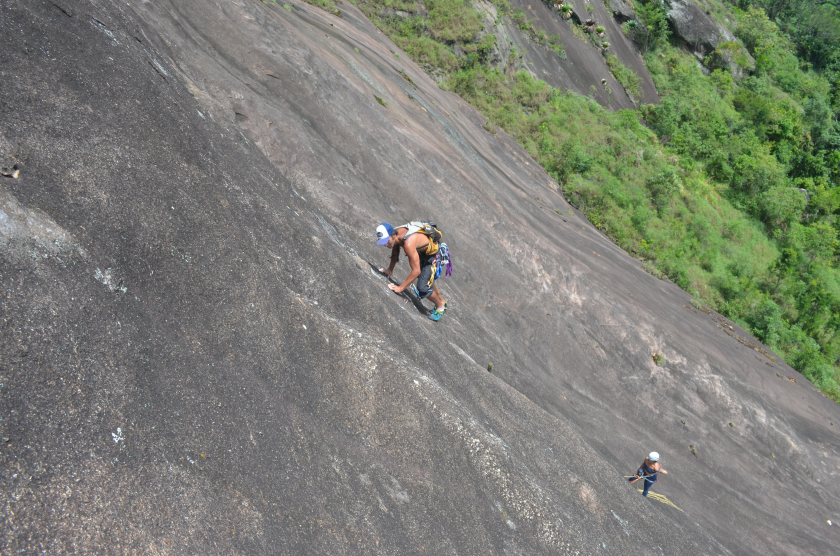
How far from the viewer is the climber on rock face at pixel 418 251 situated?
789cm

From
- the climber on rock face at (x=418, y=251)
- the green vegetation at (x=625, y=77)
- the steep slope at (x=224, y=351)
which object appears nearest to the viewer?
the steep slope at (x=224, y=351)

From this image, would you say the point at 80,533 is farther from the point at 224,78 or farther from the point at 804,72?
the point at 804,72

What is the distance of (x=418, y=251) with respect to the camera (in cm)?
831

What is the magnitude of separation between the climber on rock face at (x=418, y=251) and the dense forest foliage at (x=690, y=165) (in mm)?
17749

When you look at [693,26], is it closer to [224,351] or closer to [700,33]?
[700,33]

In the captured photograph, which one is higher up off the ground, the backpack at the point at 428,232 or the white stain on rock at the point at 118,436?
the backpack at the point at 428,232

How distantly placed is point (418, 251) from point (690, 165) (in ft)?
109

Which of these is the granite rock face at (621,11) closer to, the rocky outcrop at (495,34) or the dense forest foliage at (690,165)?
the dense forest foliage at (690,165)

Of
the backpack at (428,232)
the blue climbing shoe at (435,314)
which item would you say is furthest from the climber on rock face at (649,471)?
the backpack at (428,232)

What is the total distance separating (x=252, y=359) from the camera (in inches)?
191

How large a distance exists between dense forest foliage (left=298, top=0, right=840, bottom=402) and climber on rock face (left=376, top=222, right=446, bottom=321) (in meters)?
17.7

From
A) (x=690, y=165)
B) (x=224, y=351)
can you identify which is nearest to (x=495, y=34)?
(x=690, y=165)

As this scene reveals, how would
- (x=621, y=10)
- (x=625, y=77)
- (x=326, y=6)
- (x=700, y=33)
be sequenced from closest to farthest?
(x=326, y=6), (x=625, y=77), (x=621, y=10), (x=700, y=33)

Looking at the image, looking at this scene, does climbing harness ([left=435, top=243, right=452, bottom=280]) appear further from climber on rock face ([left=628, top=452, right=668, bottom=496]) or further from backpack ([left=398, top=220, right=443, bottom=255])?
climber on rock face ([left=628, top=452, right=668, bottom=496])
